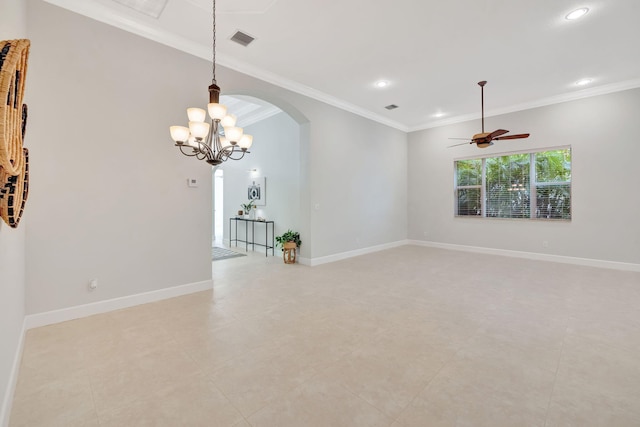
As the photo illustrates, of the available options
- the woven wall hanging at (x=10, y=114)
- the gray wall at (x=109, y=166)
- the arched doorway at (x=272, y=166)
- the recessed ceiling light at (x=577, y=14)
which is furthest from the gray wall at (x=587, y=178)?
the woven wall hanging at (x=10, y=114)

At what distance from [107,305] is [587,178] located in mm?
8118

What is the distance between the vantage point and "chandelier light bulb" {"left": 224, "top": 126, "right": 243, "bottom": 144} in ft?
9.72

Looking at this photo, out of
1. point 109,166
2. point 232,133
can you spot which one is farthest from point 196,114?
point 109,166

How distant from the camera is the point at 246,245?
7.21 meters

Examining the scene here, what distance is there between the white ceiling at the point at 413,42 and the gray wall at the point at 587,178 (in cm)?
44

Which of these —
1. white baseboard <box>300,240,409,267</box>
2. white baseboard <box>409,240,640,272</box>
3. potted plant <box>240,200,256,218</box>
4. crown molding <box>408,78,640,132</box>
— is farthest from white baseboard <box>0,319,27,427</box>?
crown molding <box>408,78,640,132</box>

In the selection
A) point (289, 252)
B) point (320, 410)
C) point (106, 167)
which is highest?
point (106, 167)

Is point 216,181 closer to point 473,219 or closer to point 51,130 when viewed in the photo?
point 51,130

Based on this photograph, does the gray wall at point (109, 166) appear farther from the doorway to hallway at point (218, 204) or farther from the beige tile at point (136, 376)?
the doorway to hallway at point (218, 204)

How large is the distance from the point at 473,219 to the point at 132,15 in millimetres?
7445

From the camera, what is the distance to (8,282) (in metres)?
1.87

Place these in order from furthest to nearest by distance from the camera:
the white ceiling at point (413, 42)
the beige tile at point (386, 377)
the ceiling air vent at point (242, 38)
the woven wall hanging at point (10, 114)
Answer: the ceiling air vent at point (242, 38) → the white ceiling at point (413, 42) → the beige tile at point (386, 377) → the woven wall hanging at point (10, 114)

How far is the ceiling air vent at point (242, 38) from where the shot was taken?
3.53 m

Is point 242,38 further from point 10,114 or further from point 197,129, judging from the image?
point 10,114
